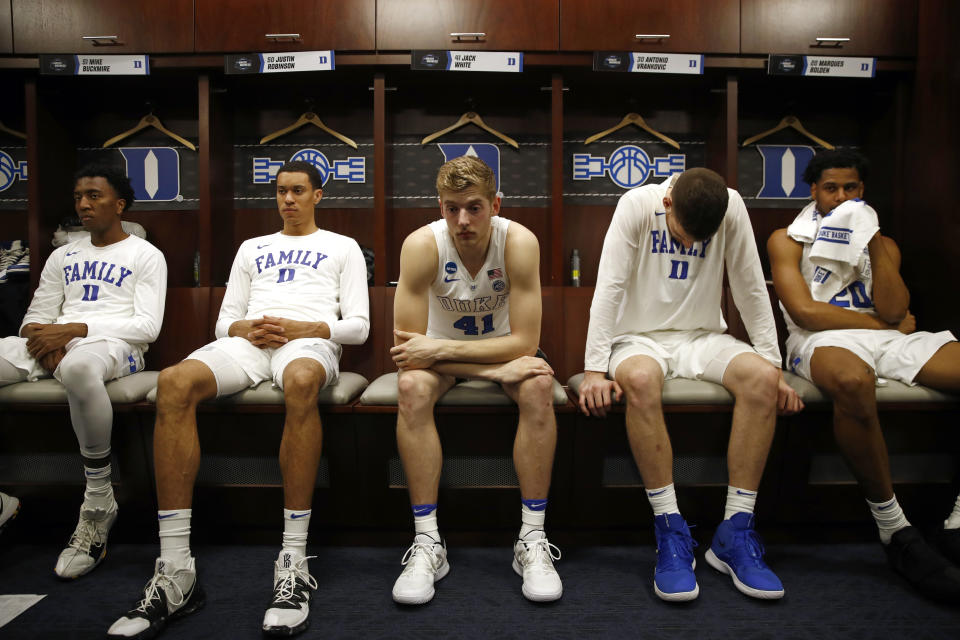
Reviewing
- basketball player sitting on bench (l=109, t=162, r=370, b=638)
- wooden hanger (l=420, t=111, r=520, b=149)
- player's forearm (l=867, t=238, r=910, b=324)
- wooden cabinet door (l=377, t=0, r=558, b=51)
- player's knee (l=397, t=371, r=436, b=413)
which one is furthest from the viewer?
wooden hanger (l=420, t=111, r=520, b=149)

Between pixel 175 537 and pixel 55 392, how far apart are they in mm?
810

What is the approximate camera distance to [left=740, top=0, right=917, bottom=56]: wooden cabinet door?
→ 2535 millimetres

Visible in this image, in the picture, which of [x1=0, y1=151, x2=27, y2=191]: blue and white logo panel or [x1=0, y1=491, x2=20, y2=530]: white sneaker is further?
[x1=0, y1=151, x2=27, y2=191]: blue and white logo panel

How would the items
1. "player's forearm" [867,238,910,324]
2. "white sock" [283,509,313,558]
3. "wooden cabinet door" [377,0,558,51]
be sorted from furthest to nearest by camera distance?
"wooden cabinet door" [377,0,558,51] < "player's forearm" [867,238,910,324] < "white sock" [283,509,313,558]

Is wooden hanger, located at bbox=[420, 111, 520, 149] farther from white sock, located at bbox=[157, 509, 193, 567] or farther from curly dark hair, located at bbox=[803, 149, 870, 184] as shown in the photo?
white sock, located at bbox=[157, 509, 193, 567]

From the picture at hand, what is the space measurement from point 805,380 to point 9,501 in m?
2.76

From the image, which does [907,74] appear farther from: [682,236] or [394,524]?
[394,524]

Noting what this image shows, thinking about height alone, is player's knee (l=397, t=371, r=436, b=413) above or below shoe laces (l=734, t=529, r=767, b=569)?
above

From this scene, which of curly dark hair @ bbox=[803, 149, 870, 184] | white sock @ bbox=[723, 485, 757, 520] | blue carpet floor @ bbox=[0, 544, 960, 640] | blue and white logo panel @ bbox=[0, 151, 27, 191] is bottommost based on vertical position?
blue carpet floor @ bbox=[0, 544, 960, 640]

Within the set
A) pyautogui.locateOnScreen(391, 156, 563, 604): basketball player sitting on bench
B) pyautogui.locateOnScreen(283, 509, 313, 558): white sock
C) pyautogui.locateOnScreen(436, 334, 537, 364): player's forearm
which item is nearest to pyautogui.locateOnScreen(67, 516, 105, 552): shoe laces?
pyautogui.locateOnScreen(283, 509, 313, 558): white sock

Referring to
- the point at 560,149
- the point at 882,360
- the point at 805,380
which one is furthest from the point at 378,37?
the point at 882,360

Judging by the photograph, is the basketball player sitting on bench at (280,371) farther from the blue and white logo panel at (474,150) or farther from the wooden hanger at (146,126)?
the wooden hanger at (146,126)

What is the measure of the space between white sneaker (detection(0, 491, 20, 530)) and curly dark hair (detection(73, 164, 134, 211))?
1.21m

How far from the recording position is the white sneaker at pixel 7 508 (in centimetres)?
178
